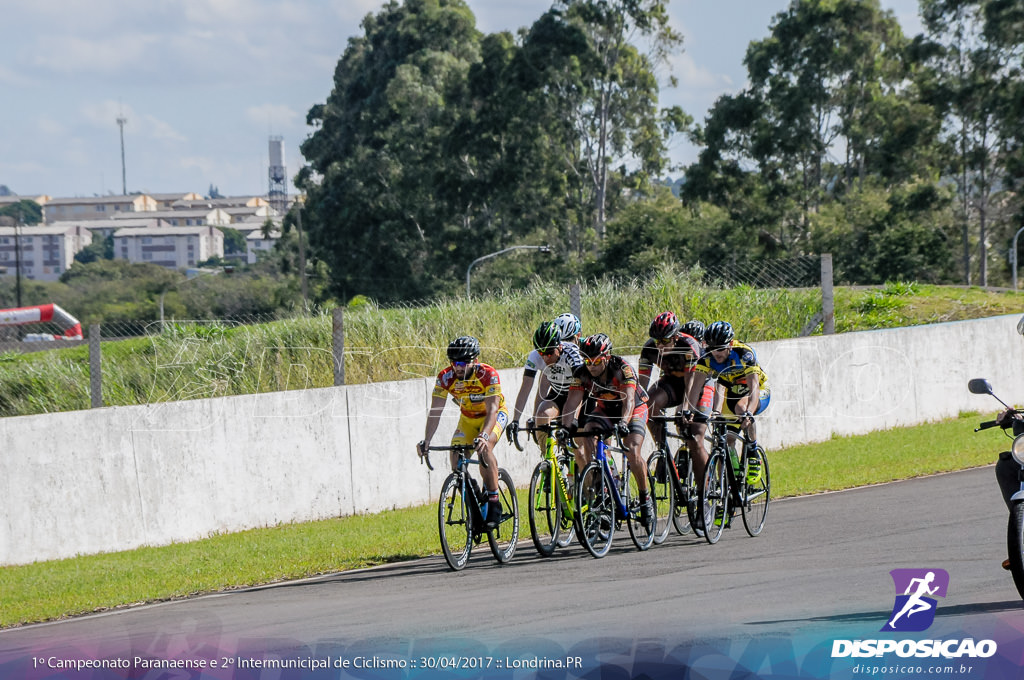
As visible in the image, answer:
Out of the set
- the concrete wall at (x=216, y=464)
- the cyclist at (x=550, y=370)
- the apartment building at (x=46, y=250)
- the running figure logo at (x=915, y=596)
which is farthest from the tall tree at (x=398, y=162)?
the apartment building at (x=46, y=250)

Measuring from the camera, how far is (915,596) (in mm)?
7582

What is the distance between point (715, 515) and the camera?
10656mm

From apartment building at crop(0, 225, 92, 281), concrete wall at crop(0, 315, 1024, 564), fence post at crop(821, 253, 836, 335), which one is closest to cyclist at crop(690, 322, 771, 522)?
concrete wall at crop(0, 315, 1024, 564)

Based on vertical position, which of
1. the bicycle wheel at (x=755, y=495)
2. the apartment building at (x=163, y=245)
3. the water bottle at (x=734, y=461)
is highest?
the apartment building at (x=163, y=245)

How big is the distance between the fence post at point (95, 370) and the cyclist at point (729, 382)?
18.4ft

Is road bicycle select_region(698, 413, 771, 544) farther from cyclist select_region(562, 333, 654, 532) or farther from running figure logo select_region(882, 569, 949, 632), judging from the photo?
running figure logo select_region(882, 569, 949, 632)

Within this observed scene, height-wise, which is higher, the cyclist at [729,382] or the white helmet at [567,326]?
the white helmet at [567,326]

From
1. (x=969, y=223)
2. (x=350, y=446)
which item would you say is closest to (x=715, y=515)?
(x=350, y=446)

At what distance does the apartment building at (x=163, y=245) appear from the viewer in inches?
7313

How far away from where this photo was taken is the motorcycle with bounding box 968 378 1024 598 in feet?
22.4

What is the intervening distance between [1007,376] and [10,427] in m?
16.2

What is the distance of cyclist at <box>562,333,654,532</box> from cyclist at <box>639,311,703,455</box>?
1.49 ft

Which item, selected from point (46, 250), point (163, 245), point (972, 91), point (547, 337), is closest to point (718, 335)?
point (547, 337)

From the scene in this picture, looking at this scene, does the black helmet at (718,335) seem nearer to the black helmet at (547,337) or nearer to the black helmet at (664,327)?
the black helmet at (664,327)
